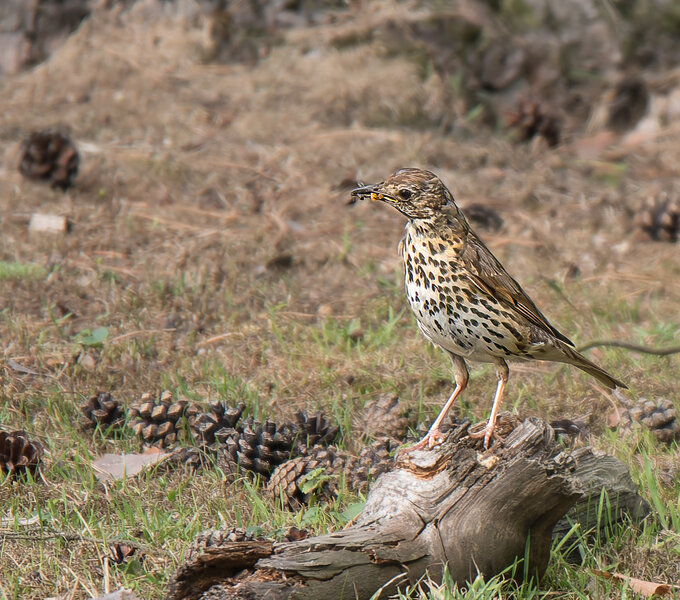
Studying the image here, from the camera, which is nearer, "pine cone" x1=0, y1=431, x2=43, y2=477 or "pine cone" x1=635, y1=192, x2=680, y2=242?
"pine cone" x1=0, y1=431, x2=43, y2=477

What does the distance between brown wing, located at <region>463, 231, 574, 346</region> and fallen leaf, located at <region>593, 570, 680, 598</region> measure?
95 cm

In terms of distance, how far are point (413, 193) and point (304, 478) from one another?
117cm

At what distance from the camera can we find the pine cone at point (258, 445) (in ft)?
13.1

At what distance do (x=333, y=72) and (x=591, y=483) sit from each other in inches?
234

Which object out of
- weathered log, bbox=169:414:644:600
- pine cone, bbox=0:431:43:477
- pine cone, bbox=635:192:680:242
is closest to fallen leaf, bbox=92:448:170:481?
pine cone, bbox=0:431:43:477

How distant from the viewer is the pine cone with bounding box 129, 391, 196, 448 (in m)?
4.23

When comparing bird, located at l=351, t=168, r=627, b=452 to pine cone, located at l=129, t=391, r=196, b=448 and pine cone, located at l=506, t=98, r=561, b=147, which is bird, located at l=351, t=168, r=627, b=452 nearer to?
pine cone, located at l=129, t=391, r=196, b=448

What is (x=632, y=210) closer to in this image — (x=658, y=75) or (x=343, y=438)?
(x=658, y=75)

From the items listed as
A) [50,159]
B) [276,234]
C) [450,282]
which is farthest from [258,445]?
[50,159]

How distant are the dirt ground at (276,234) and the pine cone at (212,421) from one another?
244mm

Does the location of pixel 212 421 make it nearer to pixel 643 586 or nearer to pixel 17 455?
pixel 17 455

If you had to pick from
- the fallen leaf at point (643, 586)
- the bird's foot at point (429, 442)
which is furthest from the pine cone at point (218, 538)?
the fallen leaf at point (643, 586)

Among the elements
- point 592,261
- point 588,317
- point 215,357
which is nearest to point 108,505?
point 215,357

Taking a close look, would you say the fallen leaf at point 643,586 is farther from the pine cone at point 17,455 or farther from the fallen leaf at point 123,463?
the pine cone at point 17,455
